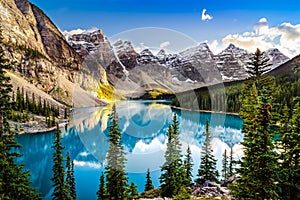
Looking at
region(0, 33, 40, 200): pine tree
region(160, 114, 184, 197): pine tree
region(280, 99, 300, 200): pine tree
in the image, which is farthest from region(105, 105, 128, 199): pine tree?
region(280, 99, 300, 200): pine tree

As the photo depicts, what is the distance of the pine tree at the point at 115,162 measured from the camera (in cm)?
1747

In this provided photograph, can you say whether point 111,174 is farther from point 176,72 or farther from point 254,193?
point 176,72

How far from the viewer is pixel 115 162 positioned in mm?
17781

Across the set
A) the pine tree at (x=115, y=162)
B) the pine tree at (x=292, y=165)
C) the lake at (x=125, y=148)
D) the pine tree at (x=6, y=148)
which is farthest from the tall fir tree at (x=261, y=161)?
the pine tree at (x=6, y=148)

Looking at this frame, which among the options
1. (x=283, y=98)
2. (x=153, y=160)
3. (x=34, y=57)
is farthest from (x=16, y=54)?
(x=153, y=160)

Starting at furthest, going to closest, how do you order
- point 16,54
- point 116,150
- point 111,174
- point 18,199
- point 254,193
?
point 16,54
point 111,174
point 116,150
point 18,199
point 254,193

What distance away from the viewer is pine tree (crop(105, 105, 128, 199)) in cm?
1747

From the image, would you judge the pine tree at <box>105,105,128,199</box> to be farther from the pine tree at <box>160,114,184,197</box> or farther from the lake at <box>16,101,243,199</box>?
the pine tree at <box>160,114,184,197</box>

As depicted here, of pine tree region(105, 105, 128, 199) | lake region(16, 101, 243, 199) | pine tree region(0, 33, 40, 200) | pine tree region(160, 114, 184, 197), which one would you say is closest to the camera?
pine tree region(0, 33, 40, 200)

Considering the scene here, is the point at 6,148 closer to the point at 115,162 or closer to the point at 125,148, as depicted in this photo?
the point at 115,162

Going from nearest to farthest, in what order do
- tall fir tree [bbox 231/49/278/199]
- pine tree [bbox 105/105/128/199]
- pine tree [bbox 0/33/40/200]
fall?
tall fir tree [bbox 231/49/278/199], pine tree [bbox 0/33/40/200], pine tree [bbox 105/105/128/199]

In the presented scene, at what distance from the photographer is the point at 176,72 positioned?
27922 mm

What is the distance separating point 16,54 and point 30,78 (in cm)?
2023

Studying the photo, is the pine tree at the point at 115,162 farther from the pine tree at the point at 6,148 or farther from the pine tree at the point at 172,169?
the pine tree at the point at 6,148
